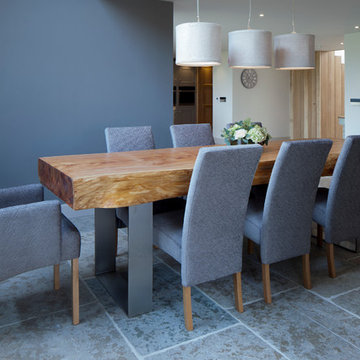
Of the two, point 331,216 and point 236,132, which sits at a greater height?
point 236,132

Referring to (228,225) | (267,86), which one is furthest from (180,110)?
(228,225)

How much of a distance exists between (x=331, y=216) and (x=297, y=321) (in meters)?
0.76

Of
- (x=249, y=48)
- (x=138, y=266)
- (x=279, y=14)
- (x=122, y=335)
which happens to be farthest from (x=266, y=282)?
(x=279, y=14)

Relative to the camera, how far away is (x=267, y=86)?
10.3 m

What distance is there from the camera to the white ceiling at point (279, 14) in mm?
5230

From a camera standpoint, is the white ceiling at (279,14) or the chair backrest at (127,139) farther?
the white ceiling at (279,14)

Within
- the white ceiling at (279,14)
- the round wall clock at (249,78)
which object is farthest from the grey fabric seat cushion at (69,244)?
the round wall clock at (249,78)

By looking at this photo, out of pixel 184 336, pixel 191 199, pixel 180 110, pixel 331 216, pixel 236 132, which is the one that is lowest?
pixel 184 336

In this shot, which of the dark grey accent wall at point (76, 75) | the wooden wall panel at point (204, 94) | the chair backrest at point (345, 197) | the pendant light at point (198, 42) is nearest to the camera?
the chair backrest at point (345, 197)

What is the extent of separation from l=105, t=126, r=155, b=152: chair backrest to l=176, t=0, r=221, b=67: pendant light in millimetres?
870

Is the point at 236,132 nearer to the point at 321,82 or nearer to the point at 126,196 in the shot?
the point at 126,196

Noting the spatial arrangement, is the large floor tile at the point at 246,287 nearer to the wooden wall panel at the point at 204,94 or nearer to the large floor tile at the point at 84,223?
the large floor tile at the point at 84,223

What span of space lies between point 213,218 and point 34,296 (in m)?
1.24

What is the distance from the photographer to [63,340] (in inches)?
78.4
